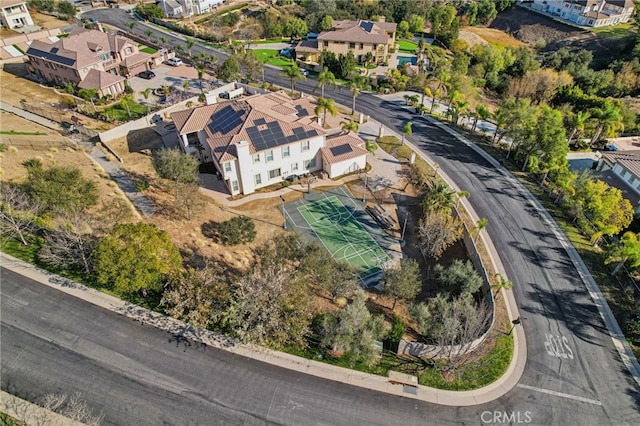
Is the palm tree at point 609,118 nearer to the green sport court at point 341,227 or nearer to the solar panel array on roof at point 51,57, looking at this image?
the green sport court at point 341,227

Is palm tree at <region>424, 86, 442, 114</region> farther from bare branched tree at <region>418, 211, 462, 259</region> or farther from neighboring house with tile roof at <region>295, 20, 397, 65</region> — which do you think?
bare branched tree at <region>418, 211, 462, 259</region>

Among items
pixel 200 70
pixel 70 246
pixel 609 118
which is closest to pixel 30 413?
pixel 70 246

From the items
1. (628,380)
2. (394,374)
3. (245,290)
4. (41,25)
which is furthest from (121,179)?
(41,25)

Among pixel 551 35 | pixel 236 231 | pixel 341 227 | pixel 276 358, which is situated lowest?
pixel 276 358

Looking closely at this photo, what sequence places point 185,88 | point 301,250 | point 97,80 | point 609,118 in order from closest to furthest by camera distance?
point 301,250, point 609,118, point 97,80, point 185,88

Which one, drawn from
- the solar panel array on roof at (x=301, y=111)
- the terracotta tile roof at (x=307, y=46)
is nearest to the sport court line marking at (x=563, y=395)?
the solar panel array on roof at (x=301, y=111)

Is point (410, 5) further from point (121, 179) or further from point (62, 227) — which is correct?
point (62, 227)

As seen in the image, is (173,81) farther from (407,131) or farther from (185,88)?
(407,131)
